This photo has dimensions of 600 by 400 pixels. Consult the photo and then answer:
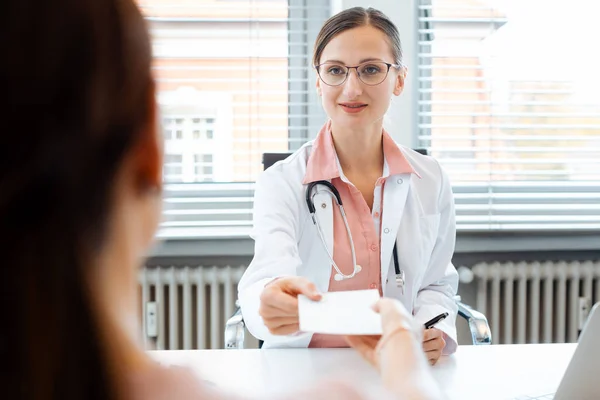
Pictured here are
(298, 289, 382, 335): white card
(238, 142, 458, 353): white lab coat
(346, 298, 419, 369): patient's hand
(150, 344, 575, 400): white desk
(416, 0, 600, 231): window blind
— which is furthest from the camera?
(416, 0, 600, 231): window blind

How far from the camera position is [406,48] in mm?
2652

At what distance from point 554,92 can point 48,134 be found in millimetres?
2680

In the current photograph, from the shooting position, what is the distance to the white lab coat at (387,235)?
59.9 inches

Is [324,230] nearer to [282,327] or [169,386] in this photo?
[282,327]

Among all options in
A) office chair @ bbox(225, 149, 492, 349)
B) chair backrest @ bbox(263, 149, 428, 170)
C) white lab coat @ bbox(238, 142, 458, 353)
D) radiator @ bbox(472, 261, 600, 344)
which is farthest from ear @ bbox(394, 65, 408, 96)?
radiator @ bbox(472, 261, 600, 344)

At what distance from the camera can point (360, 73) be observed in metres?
1.72

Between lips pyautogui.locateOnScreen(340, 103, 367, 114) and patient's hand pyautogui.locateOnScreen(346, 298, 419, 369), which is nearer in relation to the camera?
patient's hand pyautogui.locateOnScreen(346, 298, 419, 369)

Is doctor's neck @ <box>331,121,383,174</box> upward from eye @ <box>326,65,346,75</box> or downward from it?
downward

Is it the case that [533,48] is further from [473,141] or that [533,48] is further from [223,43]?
[223,43]

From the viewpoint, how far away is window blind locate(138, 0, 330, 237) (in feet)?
8.69

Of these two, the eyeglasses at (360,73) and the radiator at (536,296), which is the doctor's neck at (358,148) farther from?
the radiator at (536,296)

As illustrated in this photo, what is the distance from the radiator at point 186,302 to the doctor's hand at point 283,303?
1.34 m

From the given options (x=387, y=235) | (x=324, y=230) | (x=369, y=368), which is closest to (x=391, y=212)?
(x=387, y=235)

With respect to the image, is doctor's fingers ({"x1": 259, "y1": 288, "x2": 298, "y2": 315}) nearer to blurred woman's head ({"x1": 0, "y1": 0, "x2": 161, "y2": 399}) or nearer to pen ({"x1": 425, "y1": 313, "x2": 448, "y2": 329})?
pen ({"x1": 425, "y1": 313, "x2": 448, "y2": 329})
